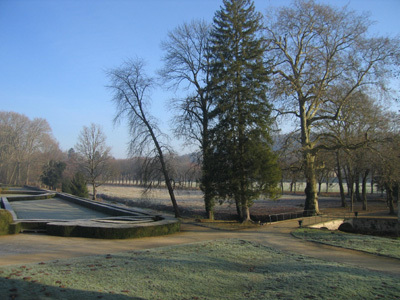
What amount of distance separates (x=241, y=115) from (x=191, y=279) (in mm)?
11260

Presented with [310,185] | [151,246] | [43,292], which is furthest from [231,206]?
[43,292]

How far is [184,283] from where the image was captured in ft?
19.7

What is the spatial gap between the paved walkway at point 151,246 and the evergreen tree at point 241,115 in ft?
9.92

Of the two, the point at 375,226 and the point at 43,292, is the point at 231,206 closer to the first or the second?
the point at 375,226

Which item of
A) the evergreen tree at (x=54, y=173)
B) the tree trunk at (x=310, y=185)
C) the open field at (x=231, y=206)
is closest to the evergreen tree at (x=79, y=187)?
the open field at (x=231, y=206)

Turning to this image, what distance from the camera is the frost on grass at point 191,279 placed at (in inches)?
211

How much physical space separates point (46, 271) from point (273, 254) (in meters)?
6.30

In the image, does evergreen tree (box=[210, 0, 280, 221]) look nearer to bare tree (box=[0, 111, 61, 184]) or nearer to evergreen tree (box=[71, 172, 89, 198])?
evergreen tree (box=[71, 172, 89, 198])

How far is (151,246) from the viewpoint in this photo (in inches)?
400

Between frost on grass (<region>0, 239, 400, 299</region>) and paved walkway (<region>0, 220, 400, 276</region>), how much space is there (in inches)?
40.1

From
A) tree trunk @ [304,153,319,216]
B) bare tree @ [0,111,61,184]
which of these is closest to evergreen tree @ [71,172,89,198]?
bare tree @ [0,111,61,184]

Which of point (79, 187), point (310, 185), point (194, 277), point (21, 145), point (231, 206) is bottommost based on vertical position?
point (231, 206)

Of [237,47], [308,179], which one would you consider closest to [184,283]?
[237,47]

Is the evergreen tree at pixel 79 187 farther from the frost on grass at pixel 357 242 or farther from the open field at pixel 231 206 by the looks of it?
the frost on grass at pixel 357 242
